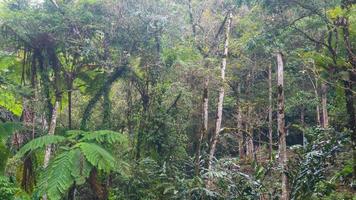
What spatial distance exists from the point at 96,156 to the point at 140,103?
4.25 metres

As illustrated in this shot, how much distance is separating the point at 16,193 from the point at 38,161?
2.51 meters

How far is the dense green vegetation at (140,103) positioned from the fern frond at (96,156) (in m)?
0.02

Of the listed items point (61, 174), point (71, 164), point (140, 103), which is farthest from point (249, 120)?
point (61, 174)

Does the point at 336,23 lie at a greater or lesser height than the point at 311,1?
lesser

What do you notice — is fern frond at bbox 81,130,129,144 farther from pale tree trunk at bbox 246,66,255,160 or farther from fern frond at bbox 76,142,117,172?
pale tree trunk at bbox 246,66,255,160

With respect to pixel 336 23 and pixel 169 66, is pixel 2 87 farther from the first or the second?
pixel 336 23

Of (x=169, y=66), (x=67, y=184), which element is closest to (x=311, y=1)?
(x=169, y=66)

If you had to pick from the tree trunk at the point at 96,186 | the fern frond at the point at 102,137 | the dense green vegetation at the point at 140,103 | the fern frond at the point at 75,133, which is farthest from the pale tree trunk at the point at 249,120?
the fern frond at the point at 75,133

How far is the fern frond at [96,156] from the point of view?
646 cm

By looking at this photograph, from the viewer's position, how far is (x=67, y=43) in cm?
866

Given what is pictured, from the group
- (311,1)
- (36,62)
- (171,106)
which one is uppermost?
(311,1)

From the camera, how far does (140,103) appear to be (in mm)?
10695

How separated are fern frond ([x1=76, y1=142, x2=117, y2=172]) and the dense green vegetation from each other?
19 millimetres

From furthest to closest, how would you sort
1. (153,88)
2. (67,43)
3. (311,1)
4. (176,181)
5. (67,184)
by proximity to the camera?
(153,88), (67,43), (311,1), (176,181), (67,184)
